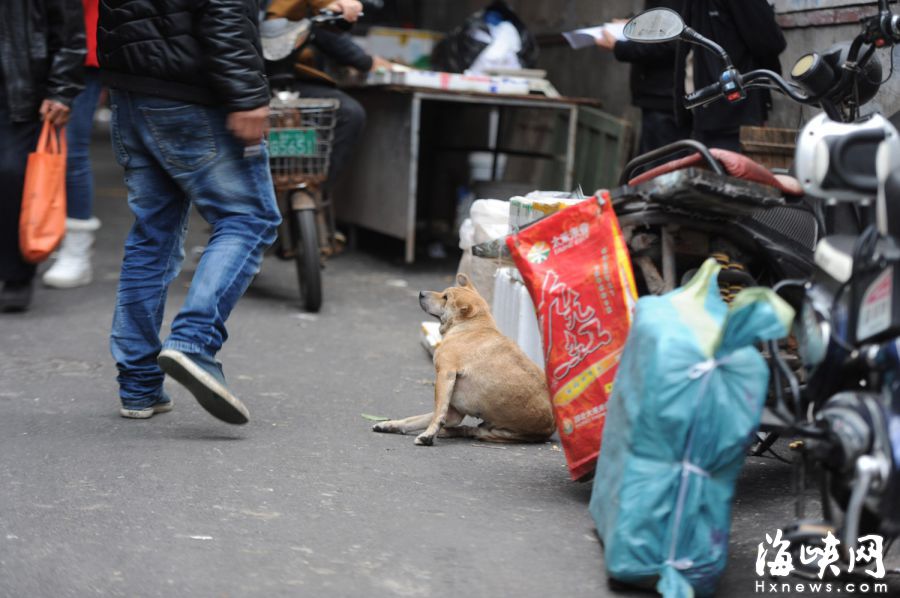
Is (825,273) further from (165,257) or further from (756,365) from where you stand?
(165,257)

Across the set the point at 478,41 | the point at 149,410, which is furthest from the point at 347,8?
the point at 149,410

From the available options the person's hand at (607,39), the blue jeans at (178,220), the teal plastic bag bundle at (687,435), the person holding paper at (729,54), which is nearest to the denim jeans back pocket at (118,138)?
the blue jeans at (178,220)

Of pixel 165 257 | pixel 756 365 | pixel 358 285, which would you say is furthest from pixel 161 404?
pixel 358 285

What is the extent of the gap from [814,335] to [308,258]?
435cm

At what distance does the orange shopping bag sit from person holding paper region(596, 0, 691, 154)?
10.3 feet

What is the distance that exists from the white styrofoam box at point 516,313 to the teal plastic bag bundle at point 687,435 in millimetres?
2048

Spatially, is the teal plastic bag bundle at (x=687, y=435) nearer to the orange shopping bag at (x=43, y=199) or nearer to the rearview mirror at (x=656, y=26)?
the rearview mirror at (x=656, y=26)

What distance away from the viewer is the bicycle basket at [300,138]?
670 centimetres

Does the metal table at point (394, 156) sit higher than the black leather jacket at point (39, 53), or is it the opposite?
the black leather jacket at point (39, 53)

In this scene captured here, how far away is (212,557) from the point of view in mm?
3051

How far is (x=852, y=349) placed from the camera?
2.66 meters

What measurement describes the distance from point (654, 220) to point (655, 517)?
1046 mm

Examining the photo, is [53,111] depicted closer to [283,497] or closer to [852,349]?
[283,497]

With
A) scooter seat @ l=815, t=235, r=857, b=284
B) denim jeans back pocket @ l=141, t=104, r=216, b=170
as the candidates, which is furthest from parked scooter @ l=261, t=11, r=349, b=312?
scooter seat @ l=815, t=235, r=857, b=284
